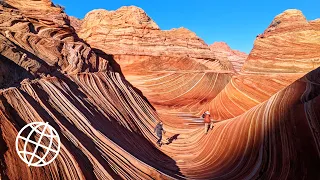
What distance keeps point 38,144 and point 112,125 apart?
429 centimetres

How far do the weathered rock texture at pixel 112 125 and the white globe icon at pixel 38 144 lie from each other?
80 mm

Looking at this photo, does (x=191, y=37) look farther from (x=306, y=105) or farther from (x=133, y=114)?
(x=306, y=105)

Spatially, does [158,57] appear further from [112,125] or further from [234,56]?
[234,56]

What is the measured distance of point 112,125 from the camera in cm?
849

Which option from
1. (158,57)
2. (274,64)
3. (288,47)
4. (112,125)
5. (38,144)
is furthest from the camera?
(158,57)

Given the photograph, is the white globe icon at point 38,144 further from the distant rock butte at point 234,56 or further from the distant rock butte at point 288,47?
the distant rock butte at point 234,56

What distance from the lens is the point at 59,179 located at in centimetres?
411

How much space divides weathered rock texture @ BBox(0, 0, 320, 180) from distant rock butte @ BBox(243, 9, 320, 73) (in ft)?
5.47

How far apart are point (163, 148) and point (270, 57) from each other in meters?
8.84

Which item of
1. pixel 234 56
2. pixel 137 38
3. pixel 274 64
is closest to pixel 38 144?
pixel 274 64

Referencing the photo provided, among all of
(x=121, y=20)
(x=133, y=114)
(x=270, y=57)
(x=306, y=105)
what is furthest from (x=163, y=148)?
(x=121, y=20)

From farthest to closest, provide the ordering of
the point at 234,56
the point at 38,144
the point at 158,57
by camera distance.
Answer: the point at 234,56 < the point at 158,57 < the point at 38,144

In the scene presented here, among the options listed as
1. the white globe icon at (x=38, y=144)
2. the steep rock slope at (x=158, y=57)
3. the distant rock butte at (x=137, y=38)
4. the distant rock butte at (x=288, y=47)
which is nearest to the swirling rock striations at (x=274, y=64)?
the distant rock butte at (x=288, y=47)

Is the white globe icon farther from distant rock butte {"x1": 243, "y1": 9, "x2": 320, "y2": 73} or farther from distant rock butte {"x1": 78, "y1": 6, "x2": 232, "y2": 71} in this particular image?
distant rock butte {"x1": 78, "y1": 6, "x2": 232, "y2": 71}
